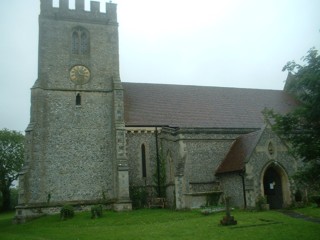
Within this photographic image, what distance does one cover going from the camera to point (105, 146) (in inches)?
1110

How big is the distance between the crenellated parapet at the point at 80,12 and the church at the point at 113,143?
8 centimetres

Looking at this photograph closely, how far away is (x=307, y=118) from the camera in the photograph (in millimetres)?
12602

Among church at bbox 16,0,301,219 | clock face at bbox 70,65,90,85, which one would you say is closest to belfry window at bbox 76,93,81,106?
church at bbox 16,0,301,219

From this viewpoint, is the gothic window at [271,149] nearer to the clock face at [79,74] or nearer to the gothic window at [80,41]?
the clock face at [79,74]

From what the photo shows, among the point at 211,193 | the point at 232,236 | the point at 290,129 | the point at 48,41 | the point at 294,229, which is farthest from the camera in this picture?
the point at 48,41

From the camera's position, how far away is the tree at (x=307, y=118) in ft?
40.3

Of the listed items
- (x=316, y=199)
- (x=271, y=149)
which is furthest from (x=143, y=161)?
(x=316, y=199)

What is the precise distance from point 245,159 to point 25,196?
49.5ft

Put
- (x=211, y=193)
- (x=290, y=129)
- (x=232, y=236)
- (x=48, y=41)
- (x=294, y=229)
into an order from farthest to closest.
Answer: (x=48, y=41) < (x=211, y=193) < (x=294, y=229) < (x=232, y=236) < (x=290, y=129)

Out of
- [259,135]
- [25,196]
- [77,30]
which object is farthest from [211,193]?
[77,30]

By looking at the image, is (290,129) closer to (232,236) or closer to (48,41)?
(232,236)

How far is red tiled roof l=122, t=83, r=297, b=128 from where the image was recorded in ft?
100

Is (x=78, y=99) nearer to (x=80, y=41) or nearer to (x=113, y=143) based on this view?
(x=113, y=143)

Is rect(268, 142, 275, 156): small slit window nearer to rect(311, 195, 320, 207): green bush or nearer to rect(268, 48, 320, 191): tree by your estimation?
rect(311, 195, 320, 207): green bush
